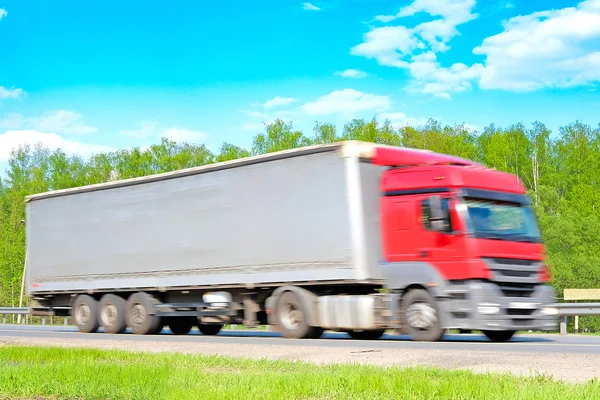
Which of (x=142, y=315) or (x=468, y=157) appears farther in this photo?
(x=468, y=157)

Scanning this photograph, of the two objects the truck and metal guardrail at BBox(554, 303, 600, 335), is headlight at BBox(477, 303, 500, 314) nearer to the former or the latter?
the truck

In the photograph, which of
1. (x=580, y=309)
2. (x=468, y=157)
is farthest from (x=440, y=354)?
(x=468, y=157)

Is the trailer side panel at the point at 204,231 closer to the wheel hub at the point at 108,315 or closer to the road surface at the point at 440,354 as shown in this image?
the wheel hub at the point at 108,315

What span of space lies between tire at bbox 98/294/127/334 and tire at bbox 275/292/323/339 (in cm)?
535

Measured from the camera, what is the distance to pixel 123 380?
371 inches

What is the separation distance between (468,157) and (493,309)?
53.3 metres

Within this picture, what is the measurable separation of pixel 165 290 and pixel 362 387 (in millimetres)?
12943

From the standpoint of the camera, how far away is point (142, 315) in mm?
21688

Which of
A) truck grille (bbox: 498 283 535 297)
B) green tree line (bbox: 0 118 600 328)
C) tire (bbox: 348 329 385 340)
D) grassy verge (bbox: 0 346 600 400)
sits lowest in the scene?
grassy verge (bbox: 0 346 600 400)

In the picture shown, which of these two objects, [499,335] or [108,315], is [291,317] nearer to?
[499,335]

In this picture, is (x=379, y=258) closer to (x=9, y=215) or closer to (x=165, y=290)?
(x=165, y=290)

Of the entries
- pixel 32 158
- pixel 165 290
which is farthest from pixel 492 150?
pixel 165 290

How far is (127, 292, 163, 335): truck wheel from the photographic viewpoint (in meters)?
21.4

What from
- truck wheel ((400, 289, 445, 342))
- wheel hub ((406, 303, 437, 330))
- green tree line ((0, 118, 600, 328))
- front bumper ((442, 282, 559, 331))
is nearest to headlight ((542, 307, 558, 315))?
front bumper ((442, 282, 559, 331))
